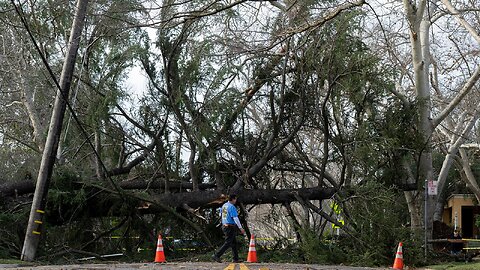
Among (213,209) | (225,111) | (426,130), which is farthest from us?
(426,130)

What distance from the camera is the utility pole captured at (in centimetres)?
1652

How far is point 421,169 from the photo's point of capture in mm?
23562

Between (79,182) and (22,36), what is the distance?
773 cm

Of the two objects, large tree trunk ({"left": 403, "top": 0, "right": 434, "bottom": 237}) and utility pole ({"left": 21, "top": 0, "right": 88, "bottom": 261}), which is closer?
utility pole ({"left": 21, "top": 0, "right": 88, "bottom": 261})

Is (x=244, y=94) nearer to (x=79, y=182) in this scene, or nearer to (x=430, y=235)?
(x=79, y=182)

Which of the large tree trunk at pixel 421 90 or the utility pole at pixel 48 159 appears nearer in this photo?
the utility pole at pixel 48 159

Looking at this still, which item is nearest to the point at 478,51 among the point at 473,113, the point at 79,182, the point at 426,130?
the point at 473,113

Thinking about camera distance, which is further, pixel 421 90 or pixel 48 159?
pixel 421 90

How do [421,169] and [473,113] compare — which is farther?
[473,113]

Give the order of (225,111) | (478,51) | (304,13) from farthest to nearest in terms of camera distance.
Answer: (478,51) < (225,111) < (304,13)

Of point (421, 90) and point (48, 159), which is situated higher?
point (421, 90)

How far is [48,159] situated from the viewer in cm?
1664

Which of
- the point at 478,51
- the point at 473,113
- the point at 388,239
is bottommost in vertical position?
the point at 388,239

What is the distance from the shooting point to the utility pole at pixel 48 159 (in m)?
16.5
